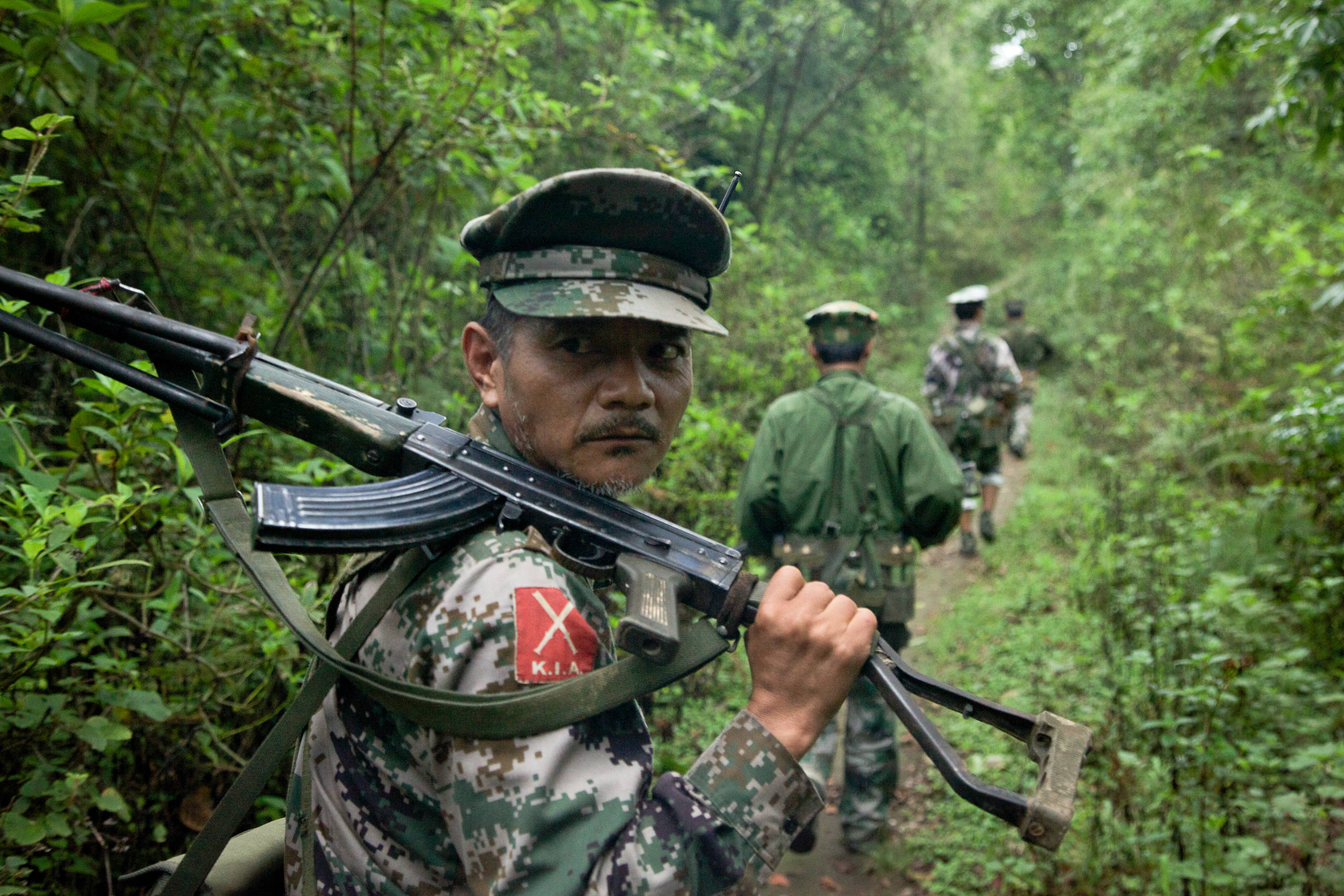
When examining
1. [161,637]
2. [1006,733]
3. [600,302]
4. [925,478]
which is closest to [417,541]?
[600,302]

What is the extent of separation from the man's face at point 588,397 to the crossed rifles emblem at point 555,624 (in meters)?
0.35

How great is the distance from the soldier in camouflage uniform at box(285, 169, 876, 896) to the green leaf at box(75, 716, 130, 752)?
0.67 metres

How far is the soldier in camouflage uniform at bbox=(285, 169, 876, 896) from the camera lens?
1178 millimetres

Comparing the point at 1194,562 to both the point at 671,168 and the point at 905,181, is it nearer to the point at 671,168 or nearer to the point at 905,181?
the point at 671,168

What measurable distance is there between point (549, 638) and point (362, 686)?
0.97 ft

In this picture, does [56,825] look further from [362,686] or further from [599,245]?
[599,245]

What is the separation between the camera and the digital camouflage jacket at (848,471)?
405 centimetres

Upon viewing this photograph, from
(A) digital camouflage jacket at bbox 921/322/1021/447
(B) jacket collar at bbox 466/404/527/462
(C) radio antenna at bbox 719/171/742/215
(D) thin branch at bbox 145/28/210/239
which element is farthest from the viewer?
(A) digital camouflage jacket at bbox 921/322/1021/447

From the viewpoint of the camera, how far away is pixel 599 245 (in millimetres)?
1605

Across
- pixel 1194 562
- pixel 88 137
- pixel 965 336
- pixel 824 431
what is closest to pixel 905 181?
pixel 965 336

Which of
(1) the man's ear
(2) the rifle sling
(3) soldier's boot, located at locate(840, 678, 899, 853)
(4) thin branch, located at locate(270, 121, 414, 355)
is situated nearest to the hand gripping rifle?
(2) the rifle sling

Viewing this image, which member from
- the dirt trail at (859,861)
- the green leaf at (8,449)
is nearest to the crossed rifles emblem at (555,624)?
the green leaf at (8,449)

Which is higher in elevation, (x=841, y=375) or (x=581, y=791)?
(x=841, y=375)

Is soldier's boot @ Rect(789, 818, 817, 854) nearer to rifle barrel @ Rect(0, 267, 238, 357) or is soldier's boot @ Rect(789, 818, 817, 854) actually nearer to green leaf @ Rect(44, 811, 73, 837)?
green leaf @ Rect(44, 811, 73, 837)
